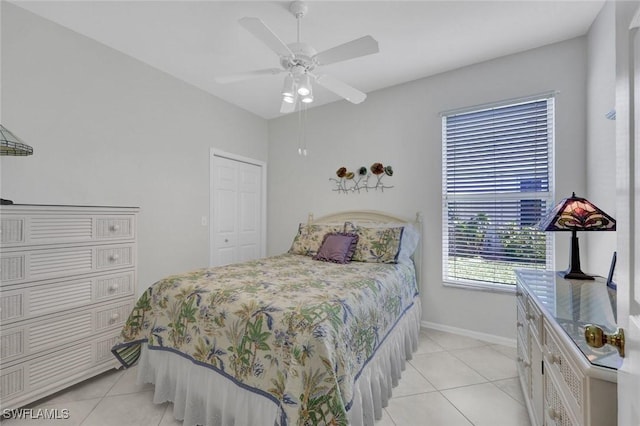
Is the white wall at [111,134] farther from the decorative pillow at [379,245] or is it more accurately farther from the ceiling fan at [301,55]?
the decorative pillow at [379,245]

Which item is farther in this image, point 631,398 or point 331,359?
point 331,359

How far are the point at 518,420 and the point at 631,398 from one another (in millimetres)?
1564

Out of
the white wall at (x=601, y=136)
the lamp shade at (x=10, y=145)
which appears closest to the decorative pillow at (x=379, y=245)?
the white wall at (x=601, y=136)

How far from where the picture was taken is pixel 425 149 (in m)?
3.12

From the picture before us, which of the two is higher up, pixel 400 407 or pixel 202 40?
pixel 202 40

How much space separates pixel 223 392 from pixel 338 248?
5.22 feet

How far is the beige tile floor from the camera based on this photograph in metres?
1.71

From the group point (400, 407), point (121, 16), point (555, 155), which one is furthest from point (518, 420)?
point (121, 16)

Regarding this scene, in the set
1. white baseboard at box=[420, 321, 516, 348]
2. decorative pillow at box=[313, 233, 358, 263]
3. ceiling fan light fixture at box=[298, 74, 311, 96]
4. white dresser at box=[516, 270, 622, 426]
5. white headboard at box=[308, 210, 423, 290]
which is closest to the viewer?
white dresser at box=[516, 270, 622, 426]

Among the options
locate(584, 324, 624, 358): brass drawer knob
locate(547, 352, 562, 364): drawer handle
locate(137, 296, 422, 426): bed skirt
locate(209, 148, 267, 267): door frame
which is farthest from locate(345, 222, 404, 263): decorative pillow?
locate(584, 324, 624, 358): brass drawer knob

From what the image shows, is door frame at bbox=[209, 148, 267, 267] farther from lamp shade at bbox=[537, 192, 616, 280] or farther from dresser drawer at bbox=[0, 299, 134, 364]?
lamp shade at bbox=[537, 192, 616, 280]

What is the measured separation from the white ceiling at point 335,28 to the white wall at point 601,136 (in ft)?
0.77

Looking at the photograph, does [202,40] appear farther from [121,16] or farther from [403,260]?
[403,260]

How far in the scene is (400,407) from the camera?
183cm
